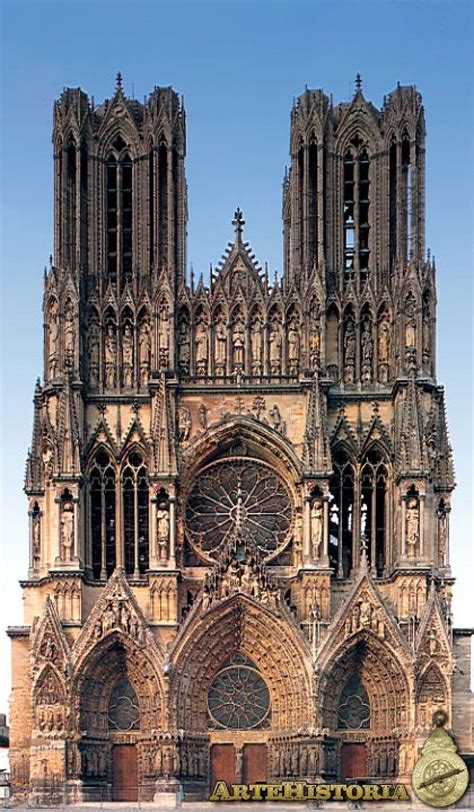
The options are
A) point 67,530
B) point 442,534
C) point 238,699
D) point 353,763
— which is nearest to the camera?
point 353,763

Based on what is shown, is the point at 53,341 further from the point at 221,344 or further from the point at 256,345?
the point at 256,345

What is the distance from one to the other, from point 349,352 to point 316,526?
5.84m

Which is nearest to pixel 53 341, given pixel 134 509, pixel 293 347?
pixel 134 509

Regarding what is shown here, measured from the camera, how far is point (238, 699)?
5969 cm

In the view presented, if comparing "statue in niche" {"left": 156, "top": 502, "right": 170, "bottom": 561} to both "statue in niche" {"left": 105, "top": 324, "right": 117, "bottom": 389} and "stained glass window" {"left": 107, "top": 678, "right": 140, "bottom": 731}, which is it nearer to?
"stained glass window" {"left": 107, "top": 678, "right": 140, "bottom": 731}

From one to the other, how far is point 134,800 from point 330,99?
882 inches

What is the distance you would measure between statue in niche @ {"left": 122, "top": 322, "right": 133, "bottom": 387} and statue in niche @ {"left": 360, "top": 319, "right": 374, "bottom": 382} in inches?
279

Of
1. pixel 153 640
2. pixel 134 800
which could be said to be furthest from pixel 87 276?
pixel 134 800

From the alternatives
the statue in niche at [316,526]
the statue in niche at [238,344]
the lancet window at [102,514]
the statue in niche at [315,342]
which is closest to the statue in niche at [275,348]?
the statue in niche at [238,344]

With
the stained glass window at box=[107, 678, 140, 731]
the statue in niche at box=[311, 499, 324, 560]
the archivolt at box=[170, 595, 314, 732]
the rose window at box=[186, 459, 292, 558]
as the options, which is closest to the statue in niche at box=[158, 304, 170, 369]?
the rose window at box=[186, 459, 292, 558]

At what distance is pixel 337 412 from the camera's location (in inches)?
2397

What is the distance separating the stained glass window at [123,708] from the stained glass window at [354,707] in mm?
6043

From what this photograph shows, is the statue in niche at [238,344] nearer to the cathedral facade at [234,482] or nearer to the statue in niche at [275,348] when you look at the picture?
the cathedral facade at [234,482]

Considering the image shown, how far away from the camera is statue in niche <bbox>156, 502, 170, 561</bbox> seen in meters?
59.1
